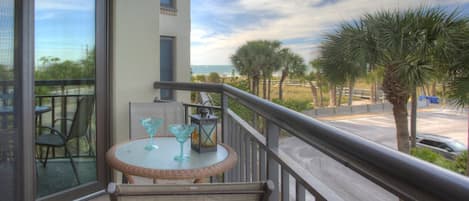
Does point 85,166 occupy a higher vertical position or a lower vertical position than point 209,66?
lower

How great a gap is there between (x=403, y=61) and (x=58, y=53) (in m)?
8.38

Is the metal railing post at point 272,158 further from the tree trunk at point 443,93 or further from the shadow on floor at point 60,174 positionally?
the tree trunk at point 443,93

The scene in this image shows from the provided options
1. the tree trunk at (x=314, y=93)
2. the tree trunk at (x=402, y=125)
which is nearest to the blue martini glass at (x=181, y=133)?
the tree trunk at (x=402, y=125)

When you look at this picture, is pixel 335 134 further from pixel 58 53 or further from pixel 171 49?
pixel 171 49

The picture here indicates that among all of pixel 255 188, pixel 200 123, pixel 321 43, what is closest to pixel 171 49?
pixel 321 43

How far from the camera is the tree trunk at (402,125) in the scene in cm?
911

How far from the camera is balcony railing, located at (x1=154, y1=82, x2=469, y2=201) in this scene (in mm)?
489

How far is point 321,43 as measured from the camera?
33.2 feet

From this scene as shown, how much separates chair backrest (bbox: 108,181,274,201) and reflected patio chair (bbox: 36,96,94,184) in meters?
1.86

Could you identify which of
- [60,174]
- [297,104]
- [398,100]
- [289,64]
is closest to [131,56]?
[60,174]

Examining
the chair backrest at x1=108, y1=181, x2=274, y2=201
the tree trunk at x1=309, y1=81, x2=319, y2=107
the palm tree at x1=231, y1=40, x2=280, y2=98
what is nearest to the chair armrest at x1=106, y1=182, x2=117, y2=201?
the chair backrest at x1=108, y1=181, x2=274, y2=201

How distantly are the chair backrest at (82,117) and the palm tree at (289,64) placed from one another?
15315 mm

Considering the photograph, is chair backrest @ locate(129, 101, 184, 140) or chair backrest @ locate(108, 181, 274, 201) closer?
chair backrest @ locate(108, 181, 274, 201)

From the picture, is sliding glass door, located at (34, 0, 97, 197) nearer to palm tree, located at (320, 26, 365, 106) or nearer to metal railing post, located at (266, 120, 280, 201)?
metal railing post, located at (266, 120, 280, 201)
